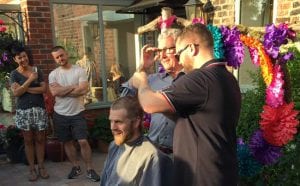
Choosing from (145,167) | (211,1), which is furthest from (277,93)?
(211,1)

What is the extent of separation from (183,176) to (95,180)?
299 cm

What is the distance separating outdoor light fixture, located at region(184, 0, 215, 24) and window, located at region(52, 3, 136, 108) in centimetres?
201

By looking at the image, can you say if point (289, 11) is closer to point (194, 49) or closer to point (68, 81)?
point (194, 49)

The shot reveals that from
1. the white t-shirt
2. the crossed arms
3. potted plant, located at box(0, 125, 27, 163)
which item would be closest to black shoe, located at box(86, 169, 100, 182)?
the white t-shirt

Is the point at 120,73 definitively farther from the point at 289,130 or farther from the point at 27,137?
the point at 289,130

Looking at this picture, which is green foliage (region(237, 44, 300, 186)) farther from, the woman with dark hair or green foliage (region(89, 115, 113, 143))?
green foliage (region(89, 115, 113, 143))

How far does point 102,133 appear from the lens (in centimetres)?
598

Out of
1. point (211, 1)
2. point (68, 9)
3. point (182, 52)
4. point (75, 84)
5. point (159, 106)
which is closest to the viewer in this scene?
point (159, 106)

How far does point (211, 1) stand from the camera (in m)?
4.97

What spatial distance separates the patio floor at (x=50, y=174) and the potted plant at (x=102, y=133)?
213mm

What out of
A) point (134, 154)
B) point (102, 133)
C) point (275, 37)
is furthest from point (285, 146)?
point (102, 133)

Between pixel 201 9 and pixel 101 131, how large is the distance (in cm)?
268

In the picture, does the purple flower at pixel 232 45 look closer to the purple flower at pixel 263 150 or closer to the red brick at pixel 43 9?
the purple flower at pixel 263 150

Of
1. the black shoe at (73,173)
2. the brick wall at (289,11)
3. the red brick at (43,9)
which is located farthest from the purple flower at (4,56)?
the brick wall at (289,11)
